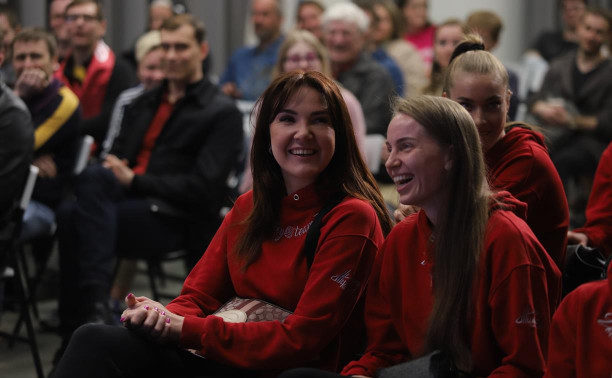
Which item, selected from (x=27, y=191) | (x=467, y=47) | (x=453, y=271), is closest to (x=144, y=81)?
(x=27, y=191)

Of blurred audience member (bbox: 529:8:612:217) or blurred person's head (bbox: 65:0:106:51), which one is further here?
blurred audience member (bbox: 529:8:612:217)

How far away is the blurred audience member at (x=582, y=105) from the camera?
5602mm

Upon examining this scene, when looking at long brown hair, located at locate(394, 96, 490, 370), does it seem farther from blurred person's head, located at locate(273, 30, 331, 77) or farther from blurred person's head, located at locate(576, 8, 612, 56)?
blurred person's head, located at locate(576, 8, 612, 56)

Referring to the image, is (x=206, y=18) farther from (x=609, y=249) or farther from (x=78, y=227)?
(x=609, y=249)

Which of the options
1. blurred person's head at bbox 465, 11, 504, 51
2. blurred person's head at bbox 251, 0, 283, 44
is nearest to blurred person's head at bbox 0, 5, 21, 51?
blurred person's head at bbox 251, 0, 283, 44

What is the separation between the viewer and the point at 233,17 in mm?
7496

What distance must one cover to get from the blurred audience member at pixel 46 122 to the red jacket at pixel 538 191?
2384 mm

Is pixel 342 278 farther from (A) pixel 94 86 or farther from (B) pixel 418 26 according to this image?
(B) pixel 418 26

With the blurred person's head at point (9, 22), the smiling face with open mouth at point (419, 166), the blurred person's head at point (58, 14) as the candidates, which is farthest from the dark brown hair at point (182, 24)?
the smiling face with open mouth at point (419, 166)

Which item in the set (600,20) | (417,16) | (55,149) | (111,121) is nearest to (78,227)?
(55,149)

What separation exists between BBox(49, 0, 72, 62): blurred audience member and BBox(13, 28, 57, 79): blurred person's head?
104cm

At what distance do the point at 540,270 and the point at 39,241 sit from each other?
323cm

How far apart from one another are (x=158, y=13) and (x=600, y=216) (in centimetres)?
424

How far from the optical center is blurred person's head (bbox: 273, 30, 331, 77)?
14.9ft
